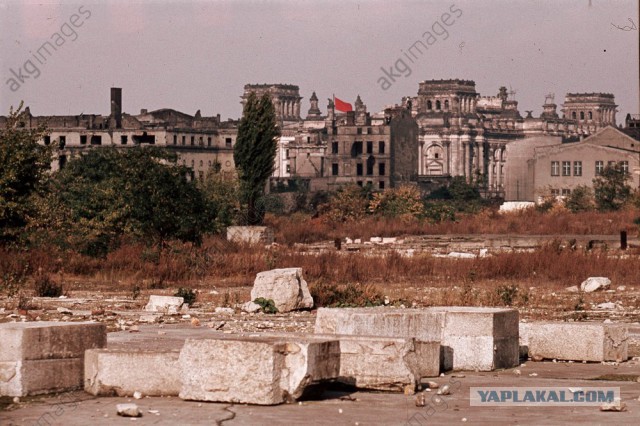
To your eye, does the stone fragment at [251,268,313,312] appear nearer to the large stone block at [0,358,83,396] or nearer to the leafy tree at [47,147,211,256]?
the large stone block at [0,358,83,396]

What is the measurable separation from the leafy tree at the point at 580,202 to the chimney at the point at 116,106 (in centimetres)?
4519

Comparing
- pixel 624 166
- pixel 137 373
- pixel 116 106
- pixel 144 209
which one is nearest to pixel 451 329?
pixel 137 373

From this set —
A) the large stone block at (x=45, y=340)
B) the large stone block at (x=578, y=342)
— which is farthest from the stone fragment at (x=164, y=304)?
the large stone block at (x=45, y=340)

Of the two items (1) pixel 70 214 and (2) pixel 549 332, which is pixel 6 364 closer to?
(2) pixel 549 332

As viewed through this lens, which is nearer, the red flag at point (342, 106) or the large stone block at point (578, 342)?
the large stone block at point (578, 342)

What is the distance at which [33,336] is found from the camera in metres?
11.5

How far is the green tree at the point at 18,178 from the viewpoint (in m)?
26.2

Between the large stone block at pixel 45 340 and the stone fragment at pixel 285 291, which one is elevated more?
the stone fragment at pixel 285 291

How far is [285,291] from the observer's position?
21484 millimetres

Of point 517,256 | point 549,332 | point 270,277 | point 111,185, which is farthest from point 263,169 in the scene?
point 549,332

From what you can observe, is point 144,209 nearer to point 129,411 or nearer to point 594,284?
point 594,284

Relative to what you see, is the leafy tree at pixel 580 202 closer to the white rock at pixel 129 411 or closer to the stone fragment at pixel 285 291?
the stone fragment at pixel 285 291

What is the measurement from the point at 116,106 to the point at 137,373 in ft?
361

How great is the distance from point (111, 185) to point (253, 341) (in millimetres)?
27639
